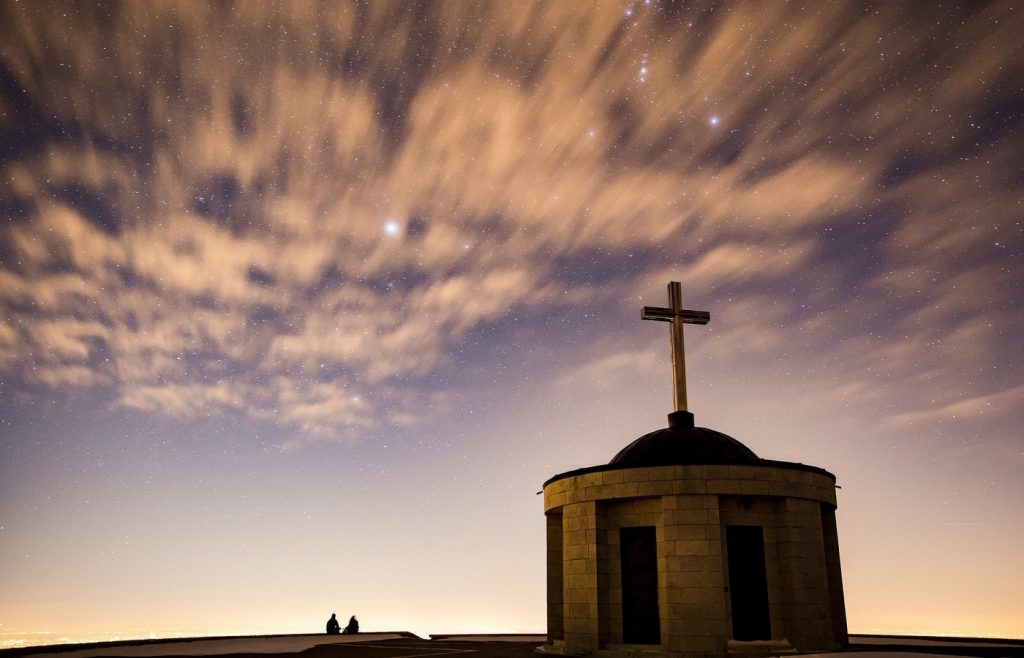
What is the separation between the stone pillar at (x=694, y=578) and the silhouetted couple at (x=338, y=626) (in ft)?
75.5

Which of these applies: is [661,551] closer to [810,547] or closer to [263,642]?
[810,547]

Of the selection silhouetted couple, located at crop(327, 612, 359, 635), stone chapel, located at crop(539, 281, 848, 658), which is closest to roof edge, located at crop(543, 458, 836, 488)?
stone chapel, located at crop(539, 281, 848, 658)

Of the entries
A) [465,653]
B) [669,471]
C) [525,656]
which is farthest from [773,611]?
[465,653]

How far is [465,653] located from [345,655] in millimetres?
3746

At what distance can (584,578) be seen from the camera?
2327 cm

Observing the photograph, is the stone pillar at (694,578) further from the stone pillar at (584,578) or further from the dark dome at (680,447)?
the stone pillar at (584,578)

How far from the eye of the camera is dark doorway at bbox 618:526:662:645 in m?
22.2

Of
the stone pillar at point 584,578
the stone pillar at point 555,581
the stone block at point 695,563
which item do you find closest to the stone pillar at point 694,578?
the stone block at point 695,563

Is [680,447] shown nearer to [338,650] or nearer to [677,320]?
[677,320]

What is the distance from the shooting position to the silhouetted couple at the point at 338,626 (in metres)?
39.2

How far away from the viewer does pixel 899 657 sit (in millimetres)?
13562

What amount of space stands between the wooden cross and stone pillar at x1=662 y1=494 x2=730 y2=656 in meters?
5.70

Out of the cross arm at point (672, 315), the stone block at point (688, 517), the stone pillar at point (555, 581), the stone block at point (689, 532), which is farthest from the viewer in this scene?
the cross arm at point (672, 315)

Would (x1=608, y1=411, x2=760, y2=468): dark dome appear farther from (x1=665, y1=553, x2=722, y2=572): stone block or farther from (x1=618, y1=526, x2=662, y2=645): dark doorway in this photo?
(x1=665, y1=553, x2=722, y2=572): stone block
